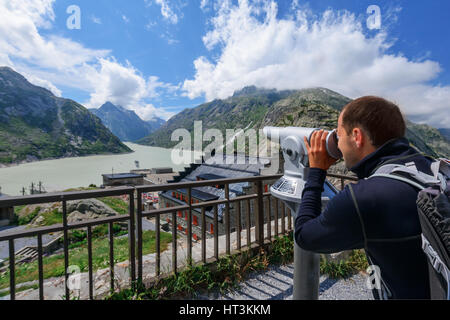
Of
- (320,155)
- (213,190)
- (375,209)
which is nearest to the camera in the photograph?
(375,209)

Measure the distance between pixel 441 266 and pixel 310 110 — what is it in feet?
44.3

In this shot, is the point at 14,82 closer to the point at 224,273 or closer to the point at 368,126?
the point at 224,273

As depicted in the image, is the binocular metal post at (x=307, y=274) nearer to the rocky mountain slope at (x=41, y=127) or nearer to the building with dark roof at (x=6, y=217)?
the building with dark roof at (x=6, y=217)

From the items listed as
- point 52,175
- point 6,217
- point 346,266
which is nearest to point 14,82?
point 52,175

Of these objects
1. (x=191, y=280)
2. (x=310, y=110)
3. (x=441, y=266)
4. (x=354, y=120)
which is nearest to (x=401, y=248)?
(x=441, y=266)

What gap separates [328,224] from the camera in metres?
0.83

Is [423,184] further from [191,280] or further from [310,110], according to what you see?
[310,110]

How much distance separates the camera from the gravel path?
2.89 metres

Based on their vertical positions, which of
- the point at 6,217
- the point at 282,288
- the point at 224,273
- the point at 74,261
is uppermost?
the point at 224,273

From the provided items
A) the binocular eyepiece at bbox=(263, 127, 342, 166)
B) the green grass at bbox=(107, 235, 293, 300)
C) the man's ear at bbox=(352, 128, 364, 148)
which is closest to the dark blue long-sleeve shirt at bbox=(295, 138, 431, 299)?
the man's ear at bbox=(352, 128, 364, 148)

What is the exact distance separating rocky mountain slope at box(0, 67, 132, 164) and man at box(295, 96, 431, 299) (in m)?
125

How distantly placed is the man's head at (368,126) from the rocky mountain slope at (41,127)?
125458mm

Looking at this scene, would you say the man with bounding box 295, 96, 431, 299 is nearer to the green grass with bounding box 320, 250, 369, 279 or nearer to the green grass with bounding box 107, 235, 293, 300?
the green grass with bounding box 107, 235, 293, 300

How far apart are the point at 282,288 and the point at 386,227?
2.77 metres
